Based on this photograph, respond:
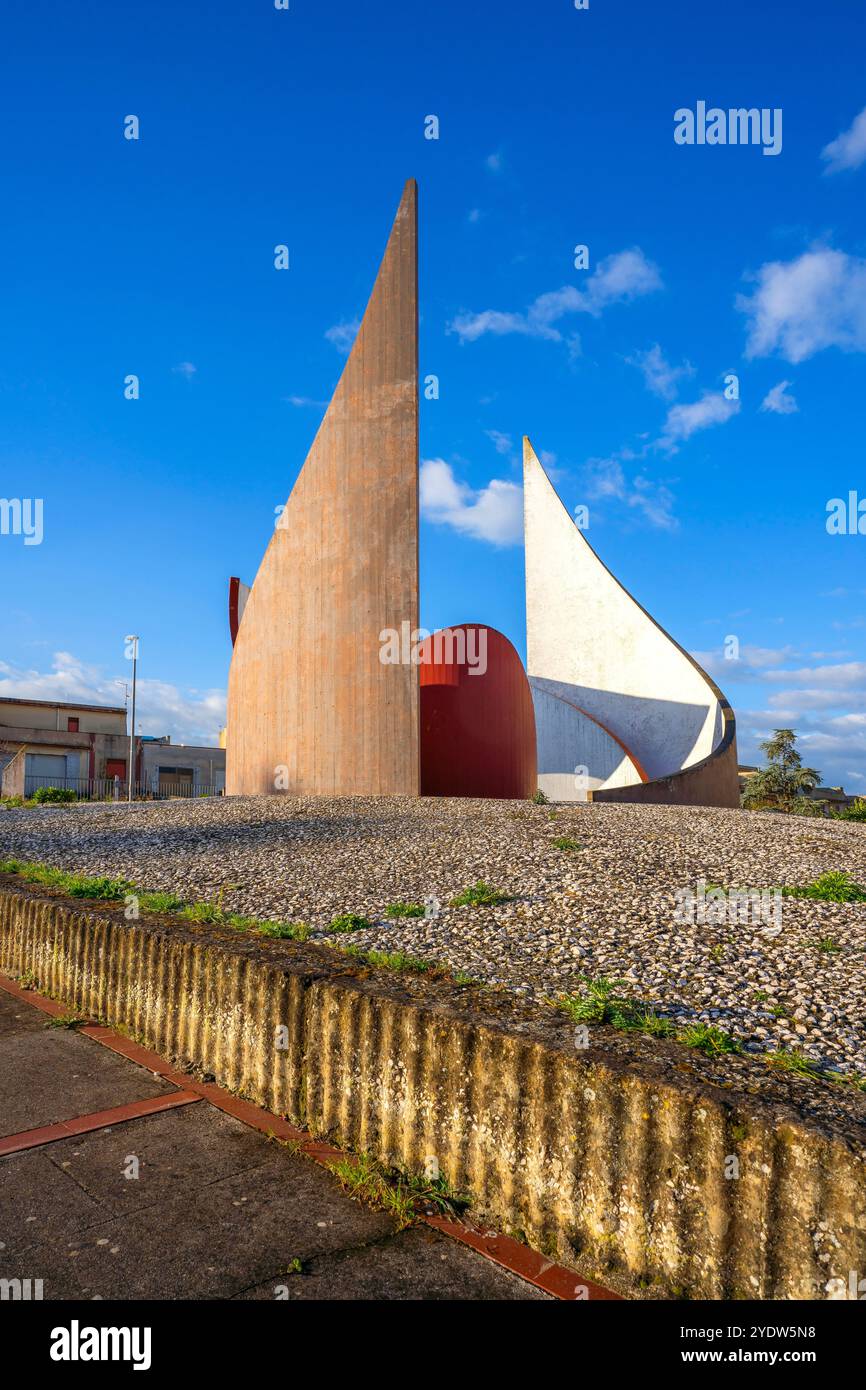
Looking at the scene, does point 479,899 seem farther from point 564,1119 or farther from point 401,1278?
point 401,1278

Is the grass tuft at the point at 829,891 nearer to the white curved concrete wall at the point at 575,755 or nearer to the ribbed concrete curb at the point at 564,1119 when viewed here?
the ribbed concrete curb at the point at 564,1119

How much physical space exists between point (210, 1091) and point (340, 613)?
12.3m

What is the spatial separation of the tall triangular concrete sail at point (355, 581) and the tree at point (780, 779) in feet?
66.7

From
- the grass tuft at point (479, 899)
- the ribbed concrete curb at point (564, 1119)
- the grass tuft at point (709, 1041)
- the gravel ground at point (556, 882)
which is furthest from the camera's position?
the grass tuft at point (479, 899)

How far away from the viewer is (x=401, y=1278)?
1.97 m

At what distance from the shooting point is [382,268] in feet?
51.7

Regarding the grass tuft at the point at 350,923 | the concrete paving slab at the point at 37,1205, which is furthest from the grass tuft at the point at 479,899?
the concrete paving slab at the point at 37,1205

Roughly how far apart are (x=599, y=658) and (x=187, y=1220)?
28294 millimetres

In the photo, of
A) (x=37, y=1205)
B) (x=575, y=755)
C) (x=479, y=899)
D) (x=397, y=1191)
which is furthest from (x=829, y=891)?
(x=575, y=755)

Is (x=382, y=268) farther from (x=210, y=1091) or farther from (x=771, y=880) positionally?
(x=210, y=1091)

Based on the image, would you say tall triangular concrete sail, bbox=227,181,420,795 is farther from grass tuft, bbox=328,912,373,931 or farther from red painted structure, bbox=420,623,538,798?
grass tuft, bbox=328,912,373,931

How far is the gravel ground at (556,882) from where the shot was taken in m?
3.32

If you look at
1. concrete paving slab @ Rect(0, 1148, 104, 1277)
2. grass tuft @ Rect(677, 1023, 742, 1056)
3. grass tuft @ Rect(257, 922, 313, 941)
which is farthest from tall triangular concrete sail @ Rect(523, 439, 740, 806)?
concrete paving slab @ Rect(0, 1148, 104, 1277)

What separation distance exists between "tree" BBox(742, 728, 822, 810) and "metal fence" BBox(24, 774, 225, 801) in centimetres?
1985
